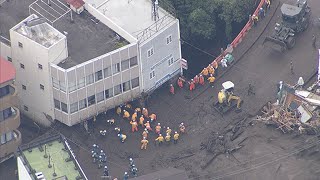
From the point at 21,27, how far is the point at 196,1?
993 inches

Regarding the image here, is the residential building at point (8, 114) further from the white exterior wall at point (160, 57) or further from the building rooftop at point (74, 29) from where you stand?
the white exterior wall at point (160, 57)

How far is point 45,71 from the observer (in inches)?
5049

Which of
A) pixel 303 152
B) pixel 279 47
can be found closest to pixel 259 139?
pixel 303 152

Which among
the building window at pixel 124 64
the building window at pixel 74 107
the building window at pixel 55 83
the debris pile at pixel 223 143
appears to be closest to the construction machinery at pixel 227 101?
the debris pile at pixel 223 143

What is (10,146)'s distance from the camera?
422 feet

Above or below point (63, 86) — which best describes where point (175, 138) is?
below

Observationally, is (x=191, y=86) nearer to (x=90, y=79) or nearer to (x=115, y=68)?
(x=115, y=68)

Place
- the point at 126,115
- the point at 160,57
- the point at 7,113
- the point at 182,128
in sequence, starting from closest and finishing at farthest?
the point at 7,113 → the point at 182,128 → the point at 126,115 → the point at 160,57

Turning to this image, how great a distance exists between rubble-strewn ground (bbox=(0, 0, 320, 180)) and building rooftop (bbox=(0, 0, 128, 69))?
26.9ft

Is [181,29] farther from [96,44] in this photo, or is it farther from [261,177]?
[261,177]

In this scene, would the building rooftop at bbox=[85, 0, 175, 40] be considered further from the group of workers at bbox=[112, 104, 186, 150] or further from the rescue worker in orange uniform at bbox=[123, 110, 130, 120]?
the rescue worker in orange uniform at bbox=[123, 110, 130, 120]

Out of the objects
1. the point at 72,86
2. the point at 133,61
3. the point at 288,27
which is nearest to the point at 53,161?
the point at 72,86

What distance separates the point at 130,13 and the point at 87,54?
9564 mm

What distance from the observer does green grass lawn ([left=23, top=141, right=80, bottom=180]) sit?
118 meters
